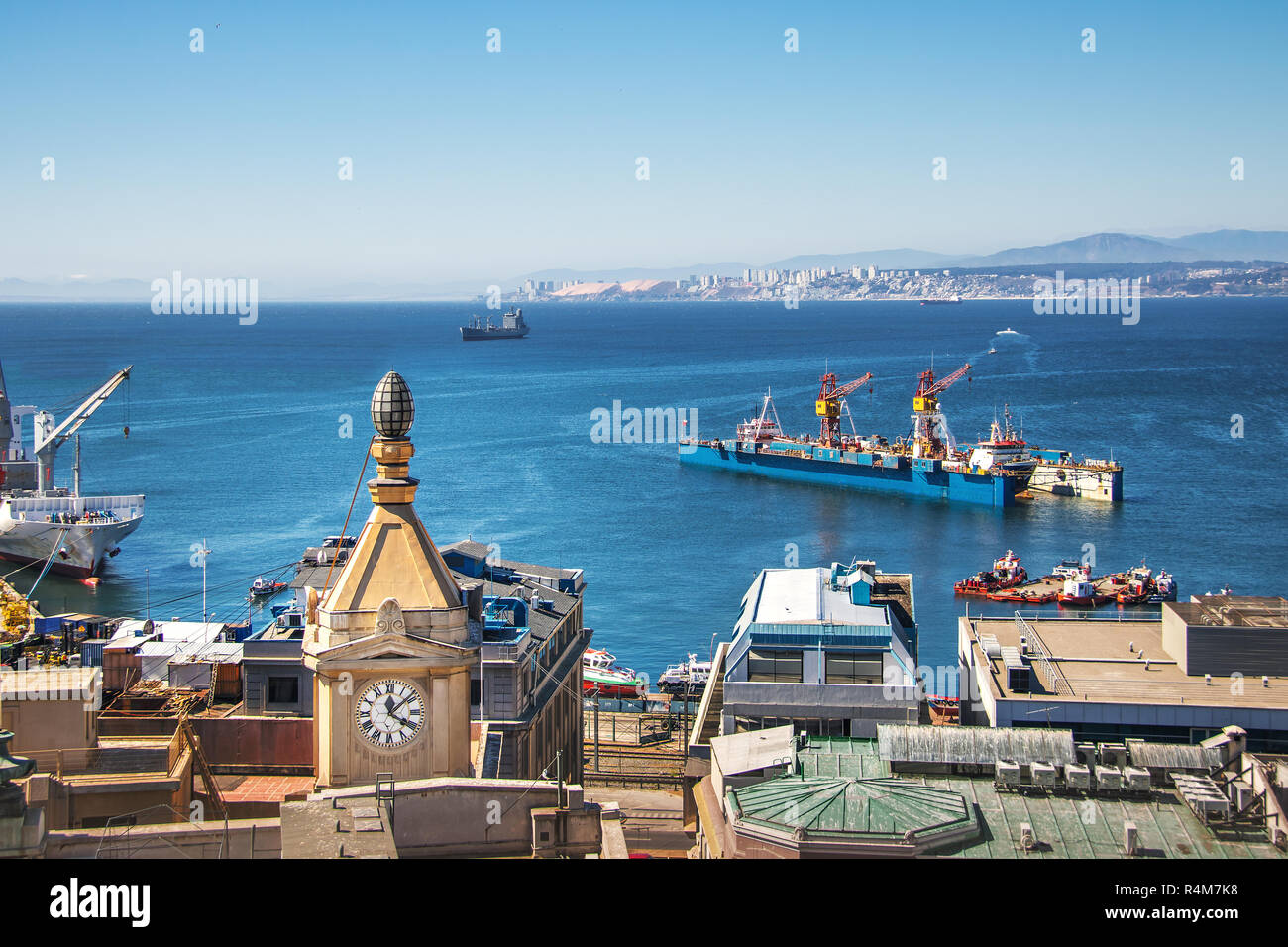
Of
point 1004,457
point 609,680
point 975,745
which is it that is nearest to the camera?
point 975,745

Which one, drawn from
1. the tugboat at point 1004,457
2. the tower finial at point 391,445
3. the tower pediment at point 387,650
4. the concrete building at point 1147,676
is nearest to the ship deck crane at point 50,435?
the tugboat at point 1004,457

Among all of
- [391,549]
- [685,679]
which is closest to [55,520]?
[685,679]

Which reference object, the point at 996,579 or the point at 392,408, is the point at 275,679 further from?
the point at 996,579

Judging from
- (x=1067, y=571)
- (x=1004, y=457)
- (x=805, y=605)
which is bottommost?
(x=1067, y=571)

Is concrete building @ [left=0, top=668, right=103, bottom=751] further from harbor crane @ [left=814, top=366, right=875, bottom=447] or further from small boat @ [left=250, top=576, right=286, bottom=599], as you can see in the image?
harbor crane @ [left=814, top=366, right=875, bottom=447]

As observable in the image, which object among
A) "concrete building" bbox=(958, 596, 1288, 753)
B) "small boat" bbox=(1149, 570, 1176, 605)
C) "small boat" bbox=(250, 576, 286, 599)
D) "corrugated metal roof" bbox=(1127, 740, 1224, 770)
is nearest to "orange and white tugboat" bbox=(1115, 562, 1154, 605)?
"small boat" bbox=(1149, 570, 1176, 605)

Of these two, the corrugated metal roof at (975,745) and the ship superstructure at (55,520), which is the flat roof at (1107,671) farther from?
the ship superstructure at (55,520)
